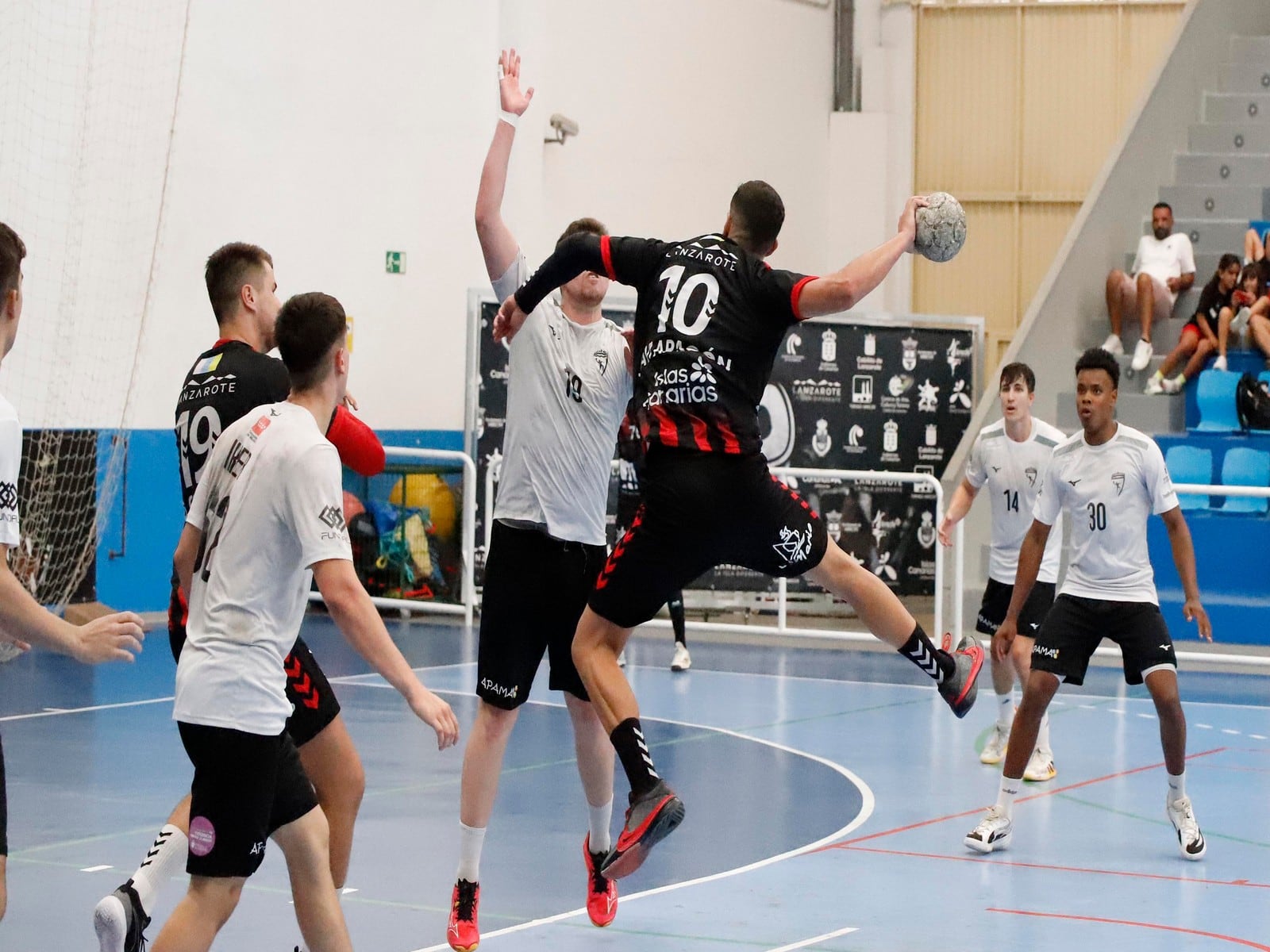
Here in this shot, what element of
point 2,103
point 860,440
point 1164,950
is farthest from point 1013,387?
point 2,103

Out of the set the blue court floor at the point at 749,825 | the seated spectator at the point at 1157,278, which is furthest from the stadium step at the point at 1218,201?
the blue court floor at the point at 749,825

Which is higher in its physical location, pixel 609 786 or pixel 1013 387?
pixel 1013 387

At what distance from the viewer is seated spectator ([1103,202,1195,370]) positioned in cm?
1834

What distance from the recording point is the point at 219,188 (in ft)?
51.4

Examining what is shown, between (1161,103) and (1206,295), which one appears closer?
(1206,295)

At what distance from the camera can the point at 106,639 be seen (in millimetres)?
4141

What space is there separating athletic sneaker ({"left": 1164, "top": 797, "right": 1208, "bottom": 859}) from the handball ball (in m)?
3.31

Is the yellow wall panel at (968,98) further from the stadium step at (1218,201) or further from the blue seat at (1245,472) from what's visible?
the blue seat at (1245,472)

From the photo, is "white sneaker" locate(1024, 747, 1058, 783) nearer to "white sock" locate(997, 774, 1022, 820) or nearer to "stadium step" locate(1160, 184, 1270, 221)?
"white sock" locate(997, 774, 1022, 820)

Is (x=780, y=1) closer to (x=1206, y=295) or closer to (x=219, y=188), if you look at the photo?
(x=1206, y=295)

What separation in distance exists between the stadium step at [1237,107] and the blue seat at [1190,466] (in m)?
5.93

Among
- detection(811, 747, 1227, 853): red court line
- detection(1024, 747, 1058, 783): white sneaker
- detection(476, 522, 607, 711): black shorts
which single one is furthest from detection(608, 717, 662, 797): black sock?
detection(1024, 747, 1058, 783): white sneaker

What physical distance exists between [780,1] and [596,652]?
65.0ft

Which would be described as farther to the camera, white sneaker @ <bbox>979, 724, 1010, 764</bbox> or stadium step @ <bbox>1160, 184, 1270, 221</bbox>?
stadium step @ <bbox>1160, 184, 1270, 221</bbox>
